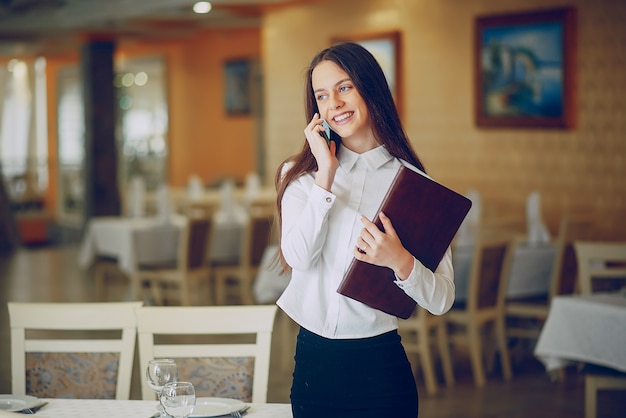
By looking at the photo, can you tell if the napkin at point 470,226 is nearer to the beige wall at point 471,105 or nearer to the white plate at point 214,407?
the beige wall at point 471,105

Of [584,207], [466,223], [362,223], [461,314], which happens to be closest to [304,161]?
[362,223]

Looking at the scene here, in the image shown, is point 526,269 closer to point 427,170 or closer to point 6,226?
point 427,170

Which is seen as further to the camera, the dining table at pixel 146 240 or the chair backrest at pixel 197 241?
the dining table at pixel 146 240

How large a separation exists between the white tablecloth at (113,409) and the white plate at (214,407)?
42 mm

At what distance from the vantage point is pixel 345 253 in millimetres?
2201

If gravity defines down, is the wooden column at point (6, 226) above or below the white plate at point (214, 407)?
below

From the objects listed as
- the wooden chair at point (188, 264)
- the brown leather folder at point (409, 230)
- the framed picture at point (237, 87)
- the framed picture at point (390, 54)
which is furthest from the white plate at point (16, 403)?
the framed picture at point (237, 87)

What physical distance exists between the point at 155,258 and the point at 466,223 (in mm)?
2817

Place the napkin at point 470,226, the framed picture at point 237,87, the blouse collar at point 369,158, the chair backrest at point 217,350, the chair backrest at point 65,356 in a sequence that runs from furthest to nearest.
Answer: the framed picture at point 237,87 < the napkin at point 470,226 < the chair backrest at point 65,356 < the chair backrest at point 217,350 < the blouse collar at point 369,158

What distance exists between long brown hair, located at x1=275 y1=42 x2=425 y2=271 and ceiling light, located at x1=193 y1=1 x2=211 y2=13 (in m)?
8.38

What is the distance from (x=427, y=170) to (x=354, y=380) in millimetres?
3007

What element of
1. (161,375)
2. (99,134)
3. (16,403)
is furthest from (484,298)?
(99,134)

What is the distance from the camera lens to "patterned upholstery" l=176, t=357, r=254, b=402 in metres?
→ 3.02

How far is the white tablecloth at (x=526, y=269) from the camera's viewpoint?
A: 6.57 m
